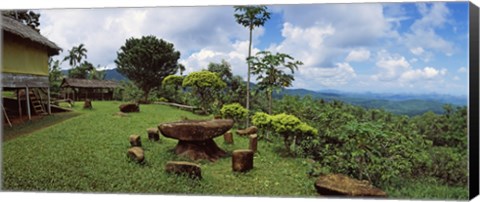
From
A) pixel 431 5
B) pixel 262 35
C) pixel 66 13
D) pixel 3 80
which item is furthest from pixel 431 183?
pixel 3 80

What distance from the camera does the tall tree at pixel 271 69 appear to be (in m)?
6.04

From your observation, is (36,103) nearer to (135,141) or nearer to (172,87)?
(135,141)

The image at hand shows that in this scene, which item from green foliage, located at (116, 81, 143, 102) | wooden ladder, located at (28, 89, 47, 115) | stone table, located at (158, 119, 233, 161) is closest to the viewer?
stone table, located at (158, 119, 233, 161)

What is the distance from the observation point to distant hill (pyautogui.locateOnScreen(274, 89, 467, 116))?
5625 mm

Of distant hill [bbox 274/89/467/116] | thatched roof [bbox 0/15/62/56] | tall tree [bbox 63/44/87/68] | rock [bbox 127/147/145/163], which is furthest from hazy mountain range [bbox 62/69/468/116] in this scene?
thatched roof [bbox 0/15/62/56]

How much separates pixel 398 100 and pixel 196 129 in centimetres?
228

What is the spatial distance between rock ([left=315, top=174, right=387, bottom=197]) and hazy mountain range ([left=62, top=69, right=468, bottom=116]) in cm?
83

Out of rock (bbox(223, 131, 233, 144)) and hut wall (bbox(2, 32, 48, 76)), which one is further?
hut wall (bbox(2, 32, 48, 76))

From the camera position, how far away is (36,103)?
6.77 metres

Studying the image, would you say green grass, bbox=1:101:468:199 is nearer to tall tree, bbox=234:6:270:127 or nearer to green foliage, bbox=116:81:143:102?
green foliage, bbox=116:81:143:102

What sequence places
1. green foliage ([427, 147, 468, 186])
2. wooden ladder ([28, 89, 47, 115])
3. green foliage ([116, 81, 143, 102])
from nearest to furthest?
1. green foliage ([427, 147, 468, 186])
2. green foliage ([116, 81, 143, 102])
3. wooden ladder ([28, 89, 47, 115])

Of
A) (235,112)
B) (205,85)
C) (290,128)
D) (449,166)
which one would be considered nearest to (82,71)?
(205,85)

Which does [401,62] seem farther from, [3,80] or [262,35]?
[3,80]

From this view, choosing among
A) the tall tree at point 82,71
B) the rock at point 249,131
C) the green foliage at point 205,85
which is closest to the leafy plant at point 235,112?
the rock at point 249,131
